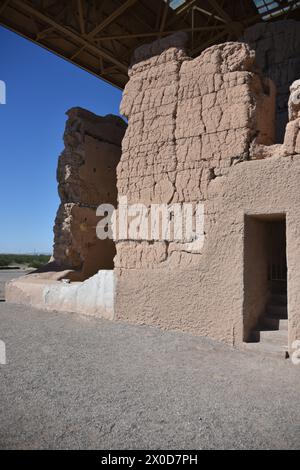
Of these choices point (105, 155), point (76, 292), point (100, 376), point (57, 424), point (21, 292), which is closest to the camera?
point (57, 424)

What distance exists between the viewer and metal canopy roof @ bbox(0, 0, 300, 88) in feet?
26.2

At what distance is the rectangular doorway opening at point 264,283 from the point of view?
14.3ft

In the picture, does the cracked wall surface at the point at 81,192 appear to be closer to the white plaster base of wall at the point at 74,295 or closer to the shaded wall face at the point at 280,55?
the white plaster base of wall at the point at 74,295

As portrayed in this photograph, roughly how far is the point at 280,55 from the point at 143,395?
6625 millimetres

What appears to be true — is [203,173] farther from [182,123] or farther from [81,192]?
[81,192]

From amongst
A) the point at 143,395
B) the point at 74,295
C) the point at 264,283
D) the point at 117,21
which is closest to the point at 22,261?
the point at 117,21

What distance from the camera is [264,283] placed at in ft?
16.2

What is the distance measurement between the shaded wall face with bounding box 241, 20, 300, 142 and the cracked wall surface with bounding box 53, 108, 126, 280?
14.9ft

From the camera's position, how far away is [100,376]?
11.0ft

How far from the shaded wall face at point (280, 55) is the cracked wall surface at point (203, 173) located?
1481 mm

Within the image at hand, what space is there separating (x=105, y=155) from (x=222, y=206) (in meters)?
5.76

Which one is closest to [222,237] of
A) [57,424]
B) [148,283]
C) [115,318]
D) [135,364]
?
[148,283]

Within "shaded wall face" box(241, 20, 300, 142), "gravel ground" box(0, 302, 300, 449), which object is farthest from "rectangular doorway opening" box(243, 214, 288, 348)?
"shaded wall face" box(241, 20, 300, 142)

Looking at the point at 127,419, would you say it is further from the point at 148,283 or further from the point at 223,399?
the point at 148,283
